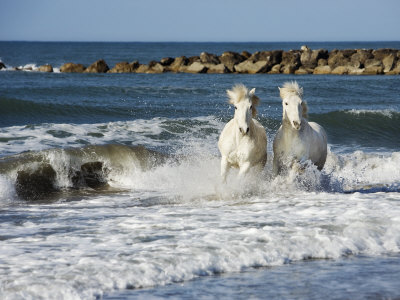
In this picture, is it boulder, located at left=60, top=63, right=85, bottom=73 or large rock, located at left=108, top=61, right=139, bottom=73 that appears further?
boulder, located at left=60, top=63, right=85, bottom=73

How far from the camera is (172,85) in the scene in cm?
3356

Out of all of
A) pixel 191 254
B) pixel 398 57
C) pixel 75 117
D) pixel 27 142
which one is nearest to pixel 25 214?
pixel 191 254

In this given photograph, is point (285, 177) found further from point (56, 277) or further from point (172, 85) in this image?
point (172, 85)

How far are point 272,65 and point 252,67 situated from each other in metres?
1.65

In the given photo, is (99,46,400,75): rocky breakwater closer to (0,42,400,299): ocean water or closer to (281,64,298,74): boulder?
(281,64,298,74): boulder

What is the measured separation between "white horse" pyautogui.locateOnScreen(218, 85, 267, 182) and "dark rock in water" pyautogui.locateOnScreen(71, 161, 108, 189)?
9.64 ft

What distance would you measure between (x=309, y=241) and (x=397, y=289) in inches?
54.4

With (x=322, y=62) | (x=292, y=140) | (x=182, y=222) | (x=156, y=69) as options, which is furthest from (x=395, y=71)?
(x=182, y=222)

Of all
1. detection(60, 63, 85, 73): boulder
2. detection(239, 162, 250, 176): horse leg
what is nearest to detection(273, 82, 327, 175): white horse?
detection(239, 162, 250, 176): horse leg

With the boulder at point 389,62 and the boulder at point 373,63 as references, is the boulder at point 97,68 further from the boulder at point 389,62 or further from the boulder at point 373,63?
the boulder at point 389,62

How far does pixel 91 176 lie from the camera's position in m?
11.7

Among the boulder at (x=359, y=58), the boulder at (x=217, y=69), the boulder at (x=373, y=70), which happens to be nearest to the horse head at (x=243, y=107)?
the boulder at (x=217, y=69)

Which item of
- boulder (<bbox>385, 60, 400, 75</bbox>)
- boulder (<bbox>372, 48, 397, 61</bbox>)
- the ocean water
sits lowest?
the ocean water

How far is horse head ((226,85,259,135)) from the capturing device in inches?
337
